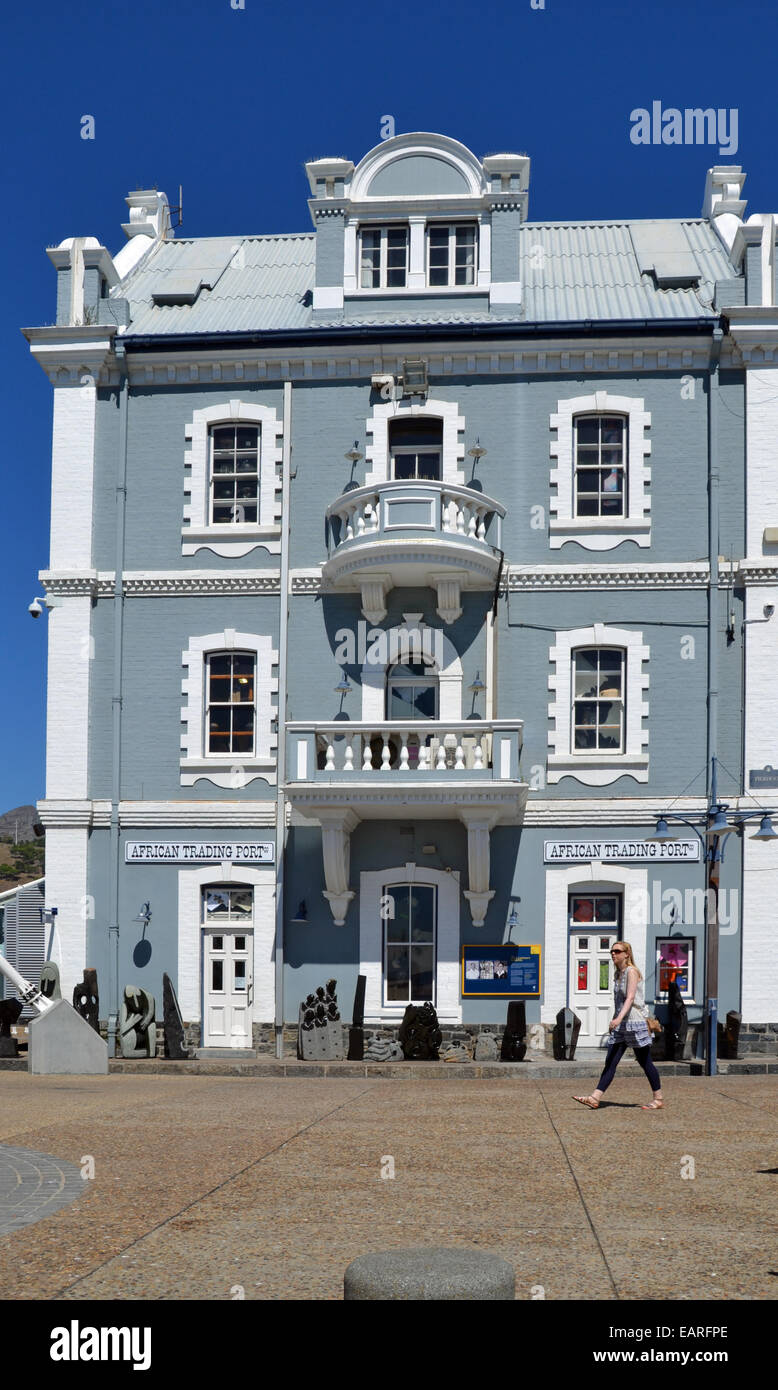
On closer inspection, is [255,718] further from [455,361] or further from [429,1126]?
[429,1126]

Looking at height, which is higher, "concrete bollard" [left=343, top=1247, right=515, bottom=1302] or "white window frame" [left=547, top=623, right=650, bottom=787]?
"white window frame" [left=547, top=623, right=650, bottom=787]

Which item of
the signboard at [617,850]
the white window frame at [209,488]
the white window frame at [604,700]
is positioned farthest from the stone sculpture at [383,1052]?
the white window frame at [209,488]

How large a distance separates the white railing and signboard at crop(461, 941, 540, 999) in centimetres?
290

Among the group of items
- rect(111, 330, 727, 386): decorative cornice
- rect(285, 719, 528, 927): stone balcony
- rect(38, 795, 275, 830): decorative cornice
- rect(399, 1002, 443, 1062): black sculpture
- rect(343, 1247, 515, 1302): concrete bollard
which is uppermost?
rect(111, 330, 727, 386): decorative cornice

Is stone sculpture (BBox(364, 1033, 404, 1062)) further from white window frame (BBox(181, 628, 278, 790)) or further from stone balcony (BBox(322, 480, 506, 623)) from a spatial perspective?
stone balcony (BBox(322, 480, 506, 623))

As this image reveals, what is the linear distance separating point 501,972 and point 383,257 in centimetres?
1200

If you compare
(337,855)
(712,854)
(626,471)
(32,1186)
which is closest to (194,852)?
(337,855)

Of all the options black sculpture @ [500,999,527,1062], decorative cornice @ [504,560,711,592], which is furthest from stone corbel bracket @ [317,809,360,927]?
decorative cornice @ [504,560,711,592]

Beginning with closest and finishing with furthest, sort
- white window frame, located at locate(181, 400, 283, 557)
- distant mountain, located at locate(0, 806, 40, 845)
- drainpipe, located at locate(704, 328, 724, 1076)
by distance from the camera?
drainpipe, located at locate(704, 328, 724, 1076), white window frame, located at locate(181, 400, 283, 557), distant mountain, located at locate(0, 806, 40, 845)

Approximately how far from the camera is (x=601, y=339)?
955 inches

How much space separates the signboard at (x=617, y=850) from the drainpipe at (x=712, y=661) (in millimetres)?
714

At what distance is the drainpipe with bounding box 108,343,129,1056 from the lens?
24.0 meters
